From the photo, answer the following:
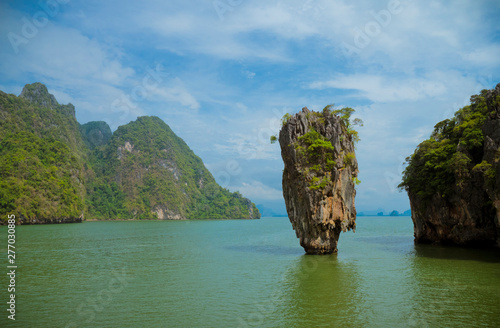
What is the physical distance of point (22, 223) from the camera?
80.7m

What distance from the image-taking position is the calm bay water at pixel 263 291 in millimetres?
12898

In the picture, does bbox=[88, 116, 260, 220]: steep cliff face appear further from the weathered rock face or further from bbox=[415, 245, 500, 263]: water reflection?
bbox=[415, 245, 500, 263]: water reflection

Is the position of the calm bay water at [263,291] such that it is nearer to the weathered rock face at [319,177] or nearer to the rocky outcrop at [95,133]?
the weathered rock face at [319,177]

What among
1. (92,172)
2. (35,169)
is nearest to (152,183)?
(92,172)

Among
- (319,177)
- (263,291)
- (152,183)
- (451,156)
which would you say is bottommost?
(263,291)

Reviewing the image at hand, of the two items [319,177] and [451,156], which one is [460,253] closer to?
[451,156]

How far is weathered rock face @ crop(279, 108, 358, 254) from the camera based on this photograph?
2572 centimetres

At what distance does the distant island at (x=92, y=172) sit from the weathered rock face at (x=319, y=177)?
238 feet

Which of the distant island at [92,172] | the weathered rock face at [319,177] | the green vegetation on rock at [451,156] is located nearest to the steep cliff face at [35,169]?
the distant island at [92,172]

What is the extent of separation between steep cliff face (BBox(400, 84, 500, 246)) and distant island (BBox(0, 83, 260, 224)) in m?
79.1

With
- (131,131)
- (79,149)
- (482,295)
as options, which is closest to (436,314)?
(482,295)

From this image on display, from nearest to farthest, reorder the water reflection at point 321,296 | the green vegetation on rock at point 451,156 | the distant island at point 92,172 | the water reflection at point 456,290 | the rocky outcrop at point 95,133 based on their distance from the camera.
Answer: the water reflection at point 456,290 < the water reflection at point 321,296 < the green vegetation on rock at point 451,156 < the distant island at point 92,172 < the rocky outcrop at point 95,133

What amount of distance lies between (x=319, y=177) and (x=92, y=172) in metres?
144

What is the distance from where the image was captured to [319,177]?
26.2 m
